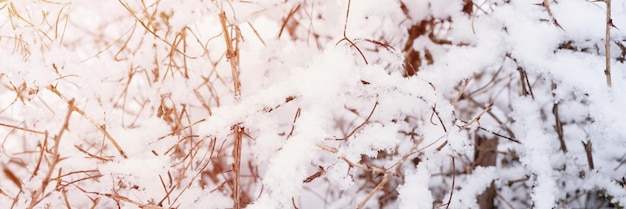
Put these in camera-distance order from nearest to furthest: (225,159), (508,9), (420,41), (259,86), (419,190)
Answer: (419,190) → (508,9) → (259,86) → (420,41) → (225,159)

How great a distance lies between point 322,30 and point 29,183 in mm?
920

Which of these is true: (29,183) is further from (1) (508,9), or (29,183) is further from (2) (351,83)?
(1) (508,9)

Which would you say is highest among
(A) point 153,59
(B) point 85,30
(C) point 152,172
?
(B) point 85,30

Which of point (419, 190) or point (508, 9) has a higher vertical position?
point (508, 9)

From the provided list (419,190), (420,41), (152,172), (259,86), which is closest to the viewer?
(152,172)

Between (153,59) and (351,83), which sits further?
(153,59)

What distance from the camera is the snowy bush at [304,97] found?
104 cm

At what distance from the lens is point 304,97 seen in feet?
3.42

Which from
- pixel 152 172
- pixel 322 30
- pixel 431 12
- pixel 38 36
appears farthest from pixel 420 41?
pixel 38 36

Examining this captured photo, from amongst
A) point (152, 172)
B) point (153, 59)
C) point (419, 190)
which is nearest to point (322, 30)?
point (153, 59)

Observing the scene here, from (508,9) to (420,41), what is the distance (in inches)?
13.0

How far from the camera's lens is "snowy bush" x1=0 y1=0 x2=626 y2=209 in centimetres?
104

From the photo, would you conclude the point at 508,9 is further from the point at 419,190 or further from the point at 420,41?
the point at 419,190

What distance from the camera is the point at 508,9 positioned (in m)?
1.26
